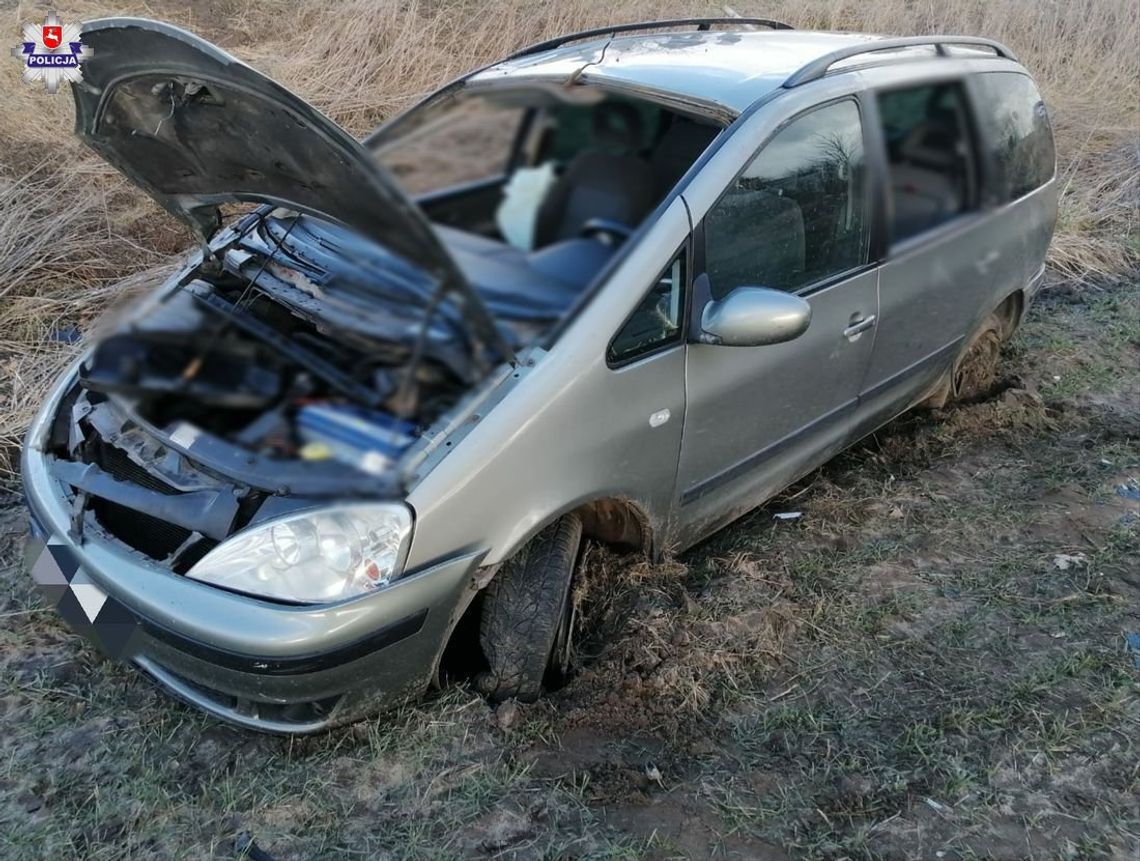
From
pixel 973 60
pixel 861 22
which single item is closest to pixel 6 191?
pixel 973 60

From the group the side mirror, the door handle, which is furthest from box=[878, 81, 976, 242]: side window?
the side mirror

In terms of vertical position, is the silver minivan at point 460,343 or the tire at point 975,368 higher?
the silver minivan at point 460,343

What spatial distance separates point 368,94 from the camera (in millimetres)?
6234

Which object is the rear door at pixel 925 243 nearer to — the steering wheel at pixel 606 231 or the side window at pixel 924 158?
the side window at pixel 924 158

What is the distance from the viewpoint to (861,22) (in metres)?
7.60

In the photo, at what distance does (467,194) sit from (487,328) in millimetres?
415

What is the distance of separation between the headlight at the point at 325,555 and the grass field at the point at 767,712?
505 mm

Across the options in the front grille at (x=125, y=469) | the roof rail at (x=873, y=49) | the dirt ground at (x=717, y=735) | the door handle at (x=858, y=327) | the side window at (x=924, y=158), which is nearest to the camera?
the dirt ground at (x=717, y=735)

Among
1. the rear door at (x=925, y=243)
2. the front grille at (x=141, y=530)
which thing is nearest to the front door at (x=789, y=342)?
the rear door at (x=925, y=243)

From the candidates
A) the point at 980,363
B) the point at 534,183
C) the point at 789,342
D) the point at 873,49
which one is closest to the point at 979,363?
the point at 980,363

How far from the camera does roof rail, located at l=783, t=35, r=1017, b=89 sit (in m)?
2.65

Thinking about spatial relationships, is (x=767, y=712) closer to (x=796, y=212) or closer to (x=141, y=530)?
(x=796, y=212)

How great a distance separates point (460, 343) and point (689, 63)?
182 centimetres

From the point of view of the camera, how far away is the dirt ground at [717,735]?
2029 millimetres
